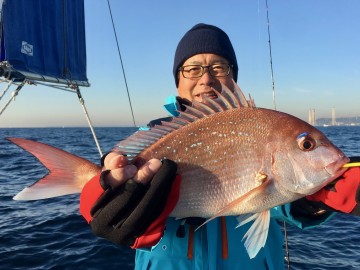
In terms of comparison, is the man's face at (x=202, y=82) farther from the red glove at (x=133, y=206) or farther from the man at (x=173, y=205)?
the red glove at (x=133, y=206)

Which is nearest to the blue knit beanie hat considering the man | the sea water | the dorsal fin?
the man

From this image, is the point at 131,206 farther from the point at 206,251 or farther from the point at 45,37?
the point at 45,37

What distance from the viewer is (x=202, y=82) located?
10.8 feet

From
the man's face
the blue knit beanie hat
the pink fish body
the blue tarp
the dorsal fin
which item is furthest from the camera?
the blue tarp

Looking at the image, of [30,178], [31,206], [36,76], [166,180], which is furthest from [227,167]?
[30,178]

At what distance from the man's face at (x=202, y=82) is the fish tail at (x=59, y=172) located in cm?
146

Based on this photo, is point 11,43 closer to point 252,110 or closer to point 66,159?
point 66,159

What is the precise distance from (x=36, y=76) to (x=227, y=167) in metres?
6.23

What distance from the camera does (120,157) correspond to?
6.86 ft

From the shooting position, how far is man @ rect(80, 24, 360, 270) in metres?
2.17

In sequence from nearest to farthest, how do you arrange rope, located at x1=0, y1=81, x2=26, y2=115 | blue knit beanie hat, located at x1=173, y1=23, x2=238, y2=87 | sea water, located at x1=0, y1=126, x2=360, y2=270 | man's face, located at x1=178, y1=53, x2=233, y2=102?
man's face, located at x1=178, y1=53, x2=233, y2=102, blue knit beanie hat, located at x1=173, y1=23, x2=238, y2=87, rope, located at x1=0, y1=81, x2=26, y2=115, sea water, located at x1=0, y1=126, x2=360, y2=270

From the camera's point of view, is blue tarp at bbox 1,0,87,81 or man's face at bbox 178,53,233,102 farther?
blue tarp at bbox 1,0,87,81

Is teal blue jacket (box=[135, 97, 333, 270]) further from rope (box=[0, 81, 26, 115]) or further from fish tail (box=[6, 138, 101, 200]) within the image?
rope (box=[0, 81, 26, 115])

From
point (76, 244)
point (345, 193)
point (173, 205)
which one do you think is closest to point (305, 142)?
point (345, 193)
